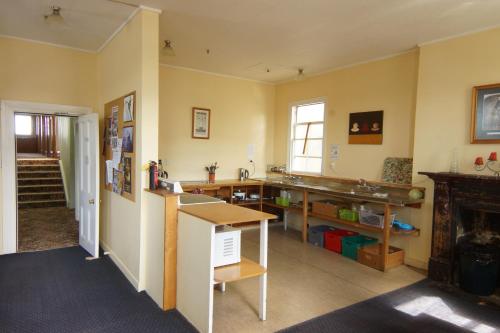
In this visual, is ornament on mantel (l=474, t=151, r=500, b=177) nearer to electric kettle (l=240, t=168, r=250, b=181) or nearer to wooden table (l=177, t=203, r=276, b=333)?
wooden table (l=177, t=203, r=276, b=333)

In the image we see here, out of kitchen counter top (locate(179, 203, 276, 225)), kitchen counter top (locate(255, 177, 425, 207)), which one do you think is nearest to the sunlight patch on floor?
kitchen counter top (locate(255, 177, 425, 207))

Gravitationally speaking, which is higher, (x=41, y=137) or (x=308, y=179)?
(x=41, y=137)

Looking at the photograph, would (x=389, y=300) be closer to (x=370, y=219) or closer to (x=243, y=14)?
(x=370, y=219)

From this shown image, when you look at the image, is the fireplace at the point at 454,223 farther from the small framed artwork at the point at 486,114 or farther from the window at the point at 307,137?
the window at the point at 307,137

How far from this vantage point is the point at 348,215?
4.51 metres

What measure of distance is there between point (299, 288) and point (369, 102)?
2.83 meters

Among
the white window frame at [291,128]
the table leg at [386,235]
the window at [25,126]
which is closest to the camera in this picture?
the table leg at [386,235]

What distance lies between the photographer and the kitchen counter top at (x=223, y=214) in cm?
237

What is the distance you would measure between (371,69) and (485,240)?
260 centimetres

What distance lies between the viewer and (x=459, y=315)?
2871 millimetres

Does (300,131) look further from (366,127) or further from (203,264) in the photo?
(203,264)

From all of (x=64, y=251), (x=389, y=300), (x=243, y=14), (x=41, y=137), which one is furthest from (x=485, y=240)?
(x=41, y=137)

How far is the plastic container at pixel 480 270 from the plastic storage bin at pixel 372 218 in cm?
90

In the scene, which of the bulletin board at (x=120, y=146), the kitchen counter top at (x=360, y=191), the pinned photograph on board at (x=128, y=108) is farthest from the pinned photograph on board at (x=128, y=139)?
the kitchen counter top at (x=360, y=191)
